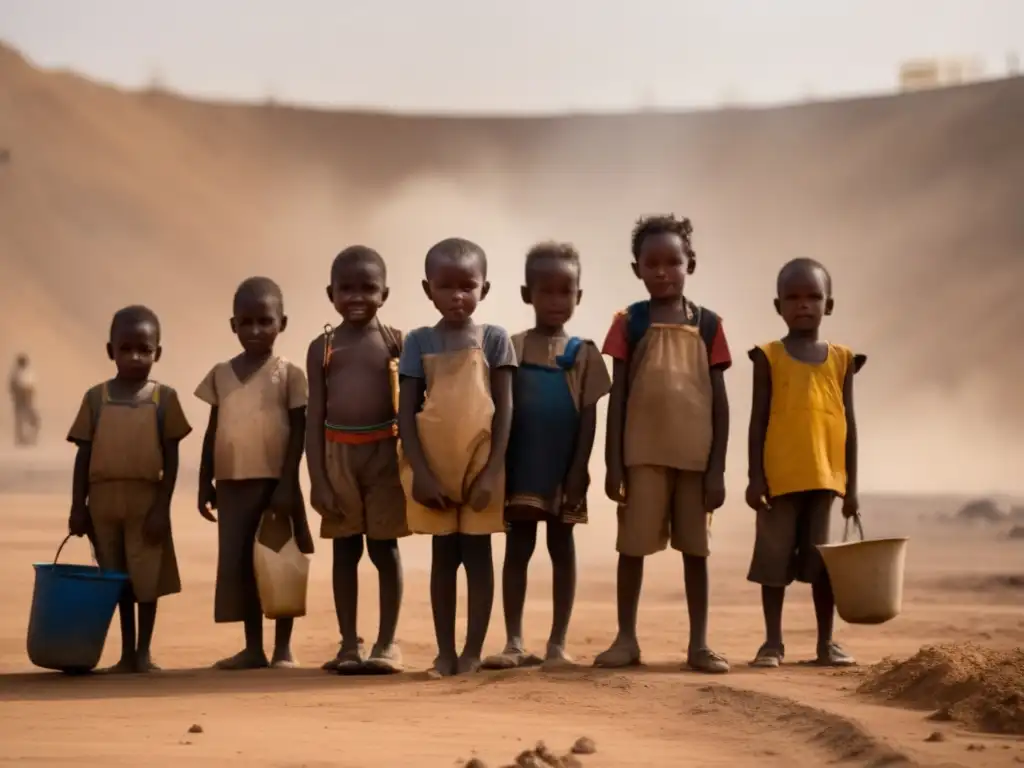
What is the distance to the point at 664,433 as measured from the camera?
743cm

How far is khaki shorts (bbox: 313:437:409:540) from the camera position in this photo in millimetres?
7434

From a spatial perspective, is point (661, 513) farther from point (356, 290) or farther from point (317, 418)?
point (356, 290)

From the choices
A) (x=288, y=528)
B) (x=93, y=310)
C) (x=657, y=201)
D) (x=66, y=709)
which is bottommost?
(x=66, y=709)

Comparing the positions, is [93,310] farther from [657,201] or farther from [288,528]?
[288,528]

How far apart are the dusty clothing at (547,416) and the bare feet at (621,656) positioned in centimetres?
58

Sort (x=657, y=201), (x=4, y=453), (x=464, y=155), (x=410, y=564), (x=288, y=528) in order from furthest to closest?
(x=464, y=155), (x=657, y=201), (x=4, y=453), (x=410, y=564), (x=288, y=528)

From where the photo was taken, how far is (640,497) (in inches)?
293

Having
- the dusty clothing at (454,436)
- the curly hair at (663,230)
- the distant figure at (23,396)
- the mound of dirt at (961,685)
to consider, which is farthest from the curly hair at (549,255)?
the distant figure at (23,396)

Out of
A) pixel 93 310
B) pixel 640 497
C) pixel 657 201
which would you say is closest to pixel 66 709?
pixel 640 497

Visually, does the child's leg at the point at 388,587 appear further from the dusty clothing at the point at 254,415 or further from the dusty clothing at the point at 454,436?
the dusty clothing at the point at 254,415

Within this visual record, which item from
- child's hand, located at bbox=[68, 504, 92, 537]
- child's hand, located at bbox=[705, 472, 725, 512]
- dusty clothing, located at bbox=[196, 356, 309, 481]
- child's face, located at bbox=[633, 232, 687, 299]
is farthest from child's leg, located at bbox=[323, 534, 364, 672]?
child's face, located at bbox=[633, 232, 687, 299]

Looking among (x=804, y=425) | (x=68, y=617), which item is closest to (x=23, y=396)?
(x=68, y=617)

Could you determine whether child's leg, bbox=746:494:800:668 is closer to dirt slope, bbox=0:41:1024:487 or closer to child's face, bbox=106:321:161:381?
child's face, bbox=106:321:161:381

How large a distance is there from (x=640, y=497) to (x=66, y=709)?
104 inches
